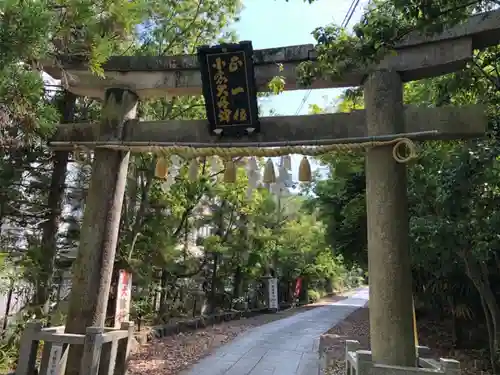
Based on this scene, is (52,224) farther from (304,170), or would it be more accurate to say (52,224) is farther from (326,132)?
(326,132)

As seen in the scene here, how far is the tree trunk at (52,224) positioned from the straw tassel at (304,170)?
5.16 metres

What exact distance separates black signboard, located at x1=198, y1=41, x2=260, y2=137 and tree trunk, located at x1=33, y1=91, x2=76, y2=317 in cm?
430

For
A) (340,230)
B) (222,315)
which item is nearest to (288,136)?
(340,230)

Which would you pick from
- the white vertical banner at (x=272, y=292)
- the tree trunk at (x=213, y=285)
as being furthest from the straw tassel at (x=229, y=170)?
the white vertical banner at (x=272, y=292)

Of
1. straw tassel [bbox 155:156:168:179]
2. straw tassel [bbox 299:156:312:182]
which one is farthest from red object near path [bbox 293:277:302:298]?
straw tassel [bbox 299:156:312:182]

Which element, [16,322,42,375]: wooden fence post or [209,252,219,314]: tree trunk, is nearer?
[16,322,42,375]: wooden fence post

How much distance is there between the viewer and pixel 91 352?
4.55m

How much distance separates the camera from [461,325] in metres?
12.3

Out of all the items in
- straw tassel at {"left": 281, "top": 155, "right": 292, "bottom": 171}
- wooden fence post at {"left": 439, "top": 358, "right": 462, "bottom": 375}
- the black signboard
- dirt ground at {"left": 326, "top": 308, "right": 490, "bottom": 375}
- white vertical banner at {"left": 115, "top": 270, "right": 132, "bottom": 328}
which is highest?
the black signboard

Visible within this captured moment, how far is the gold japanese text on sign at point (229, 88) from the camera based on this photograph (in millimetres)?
4898

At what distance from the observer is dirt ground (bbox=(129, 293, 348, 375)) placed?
777 centimetres

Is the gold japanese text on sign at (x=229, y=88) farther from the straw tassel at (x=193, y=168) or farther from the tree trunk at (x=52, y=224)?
the tree trunk at (x=52, y=224)

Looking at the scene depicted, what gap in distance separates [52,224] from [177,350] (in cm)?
440

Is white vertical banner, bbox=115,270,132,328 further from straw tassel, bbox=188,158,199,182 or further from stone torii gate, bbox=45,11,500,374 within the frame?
straw tassel, bbox=188,158,199,182
